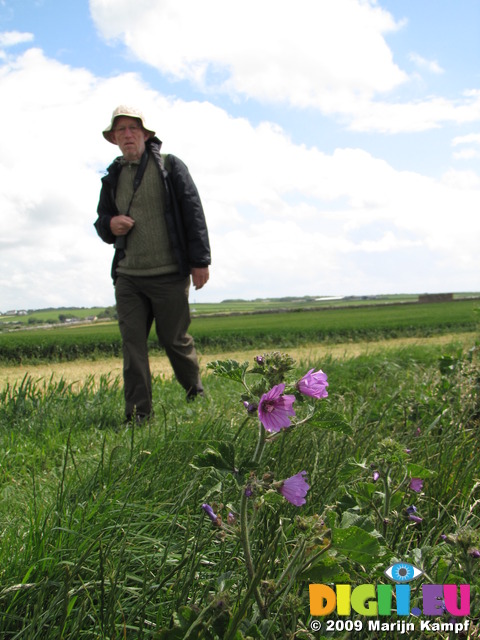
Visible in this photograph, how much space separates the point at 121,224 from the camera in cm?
447

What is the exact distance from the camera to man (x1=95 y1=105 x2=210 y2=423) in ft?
14.8

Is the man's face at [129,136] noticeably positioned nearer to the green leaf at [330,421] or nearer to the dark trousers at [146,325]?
the dark trousers at [146,325]

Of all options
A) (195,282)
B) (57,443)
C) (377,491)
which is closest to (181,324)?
(195,282)

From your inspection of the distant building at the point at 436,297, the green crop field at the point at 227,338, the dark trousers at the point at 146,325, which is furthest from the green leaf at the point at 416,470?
the distant building at the point at 436,297

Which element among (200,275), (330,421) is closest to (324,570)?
(330,421)

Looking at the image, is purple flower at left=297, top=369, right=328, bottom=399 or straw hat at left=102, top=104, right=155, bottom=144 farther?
straw hat at left=102, top=104, right=155, bottom=144

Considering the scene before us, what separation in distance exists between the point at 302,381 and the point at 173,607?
577 millimetres

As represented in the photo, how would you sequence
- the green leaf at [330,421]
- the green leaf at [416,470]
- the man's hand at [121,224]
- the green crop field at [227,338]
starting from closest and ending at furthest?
the green leaf at [330,421] → the green leaf at [416,470] → the man's hand at [121,224] → the green crop field at [227,338]

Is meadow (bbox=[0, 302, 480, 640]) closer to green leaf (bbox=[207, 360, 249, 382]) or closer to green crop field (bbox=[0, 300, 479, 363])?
green leaf (bbox=[207, 360, 249, 382])

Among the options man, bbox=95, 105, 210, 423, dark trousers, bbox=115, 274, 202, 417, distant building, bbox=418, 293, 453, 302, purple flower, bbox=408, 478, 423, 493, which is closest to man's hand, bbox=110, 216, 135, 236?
man, bbox=95, 105, 210, 423

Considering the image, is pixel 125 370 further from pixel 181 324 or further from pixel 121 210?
pixel 121 210

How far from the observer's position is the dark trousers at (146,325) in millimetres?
4414

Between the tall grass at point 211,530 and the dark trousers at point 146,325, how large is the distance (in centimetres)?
93

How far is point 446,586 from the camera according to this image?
1.21 metres
